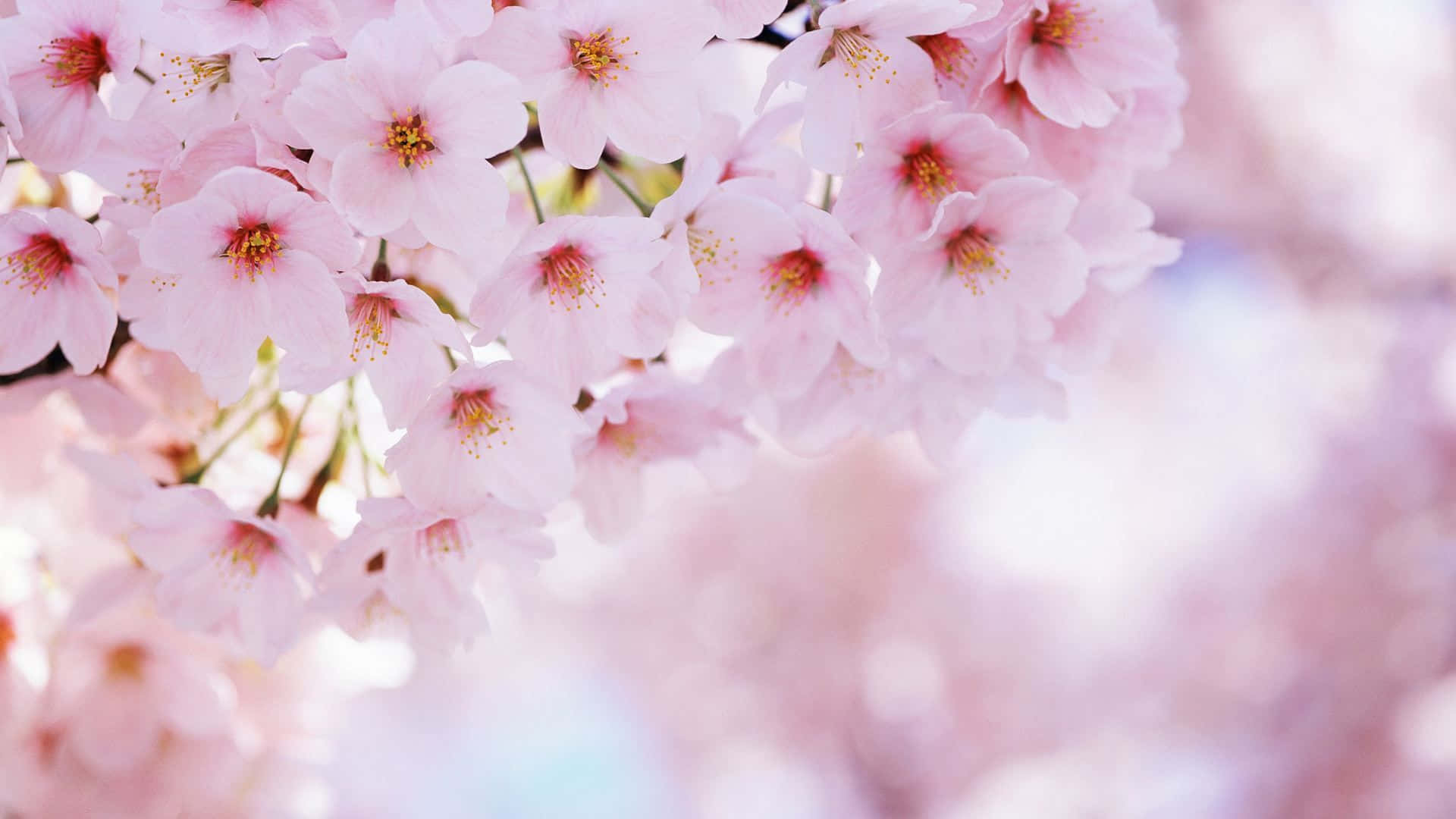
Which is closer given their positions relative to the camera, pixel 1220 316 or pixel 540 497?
pixel 540 497

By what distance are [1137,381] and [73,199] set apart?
10.00 feet

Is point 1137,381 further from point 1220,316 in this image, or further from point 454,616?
point 454,616

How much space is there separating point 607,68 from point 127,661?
26.6 inches

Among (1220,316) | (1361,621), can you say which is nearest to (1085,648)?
(1361,621)

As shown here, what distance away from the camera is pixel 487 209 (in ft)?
1.44

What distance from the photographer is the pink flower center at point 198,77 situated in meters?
0.46

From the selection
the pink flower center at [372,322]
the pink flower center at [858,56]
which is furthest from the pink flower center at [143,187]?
the pink flower center at [858,56]

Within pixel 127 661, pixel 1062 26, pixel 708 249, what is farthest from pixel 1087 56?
pixel 127 661

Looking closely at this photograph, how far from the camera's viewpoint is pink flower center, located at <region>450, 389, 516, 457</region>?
0.49 meters

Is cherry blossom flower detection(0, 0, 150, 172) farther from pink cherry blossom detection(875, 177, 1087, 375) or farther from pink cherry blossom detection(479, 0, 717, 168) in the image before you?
pink cherry blossom detection(875, 177, 1087, 375)

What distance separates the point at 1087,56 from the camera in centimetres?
52

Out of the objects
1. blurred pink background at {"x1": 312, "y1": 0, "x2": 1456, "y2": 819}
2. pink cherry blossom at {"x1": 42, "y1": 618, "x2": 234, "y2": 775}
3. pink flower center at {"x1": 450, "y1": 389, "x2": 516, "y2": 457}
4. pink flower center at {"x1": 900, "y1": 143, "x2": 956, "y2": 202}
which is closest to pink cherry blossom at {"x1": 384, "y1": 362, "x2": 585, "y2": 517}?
pink flower center at {"x1": 450, "y1": 389, "x2": 516, "y2": 457}

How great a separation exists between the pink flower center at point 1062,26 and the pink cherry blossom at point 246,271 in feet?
1.19

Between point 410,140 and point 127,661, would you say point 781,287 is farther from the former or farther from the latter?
point 127,661
